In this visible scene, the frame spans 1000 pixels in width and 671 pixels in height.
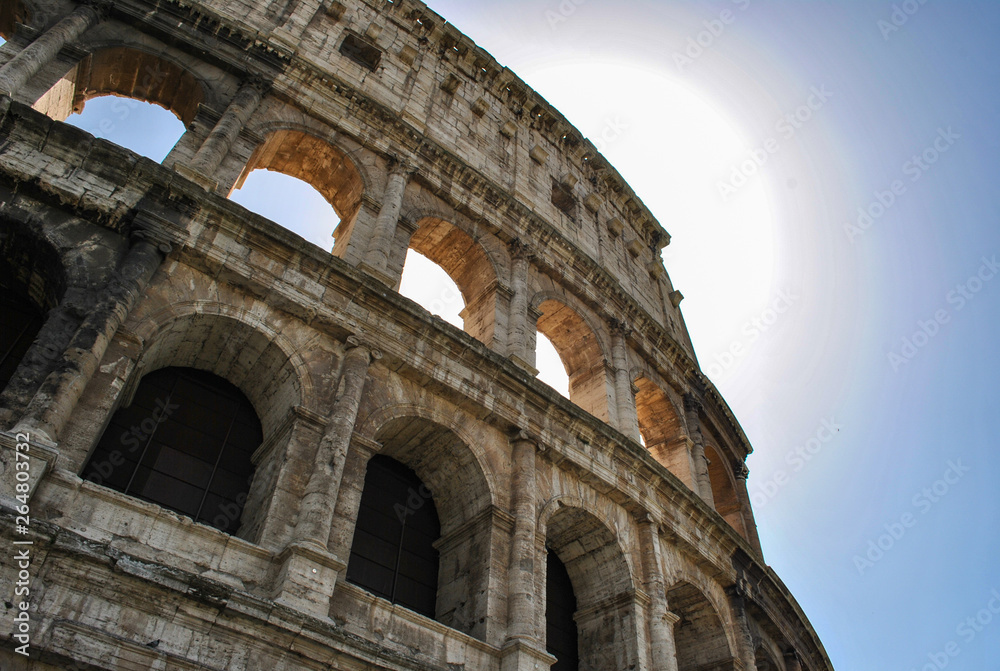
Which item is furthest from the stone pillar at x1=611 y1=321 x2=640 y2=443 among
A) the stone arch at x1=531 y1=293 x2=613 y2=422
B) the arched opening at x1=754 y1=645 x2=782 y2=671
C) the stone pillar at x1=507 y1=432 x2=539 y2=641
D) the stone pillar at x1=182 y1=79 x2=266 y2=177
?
the stone pillar at x1=182 y1=79 x2=266 y2=177

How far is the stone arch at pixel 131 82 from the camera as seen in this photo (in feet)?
36.9

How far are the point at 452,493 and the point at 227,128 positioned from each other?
659cm

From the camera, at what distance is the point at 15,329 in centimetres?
829

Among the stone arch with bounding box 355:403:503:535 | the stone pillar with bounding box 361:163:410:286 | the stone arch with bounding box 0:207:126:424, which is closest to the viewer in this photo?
the stone arch with bounding box 0:207:126:424


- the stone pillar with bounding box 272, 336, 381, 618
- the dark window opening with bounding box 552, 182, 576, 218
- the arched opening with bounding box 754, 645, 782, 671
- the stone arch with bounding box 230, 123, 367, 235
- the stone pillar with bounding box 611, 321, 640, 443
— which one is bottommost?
the stone pillar with bounding box 272, 336, 381, 618

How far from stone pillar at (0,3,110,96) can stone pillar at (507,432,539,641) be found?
26.1 ft

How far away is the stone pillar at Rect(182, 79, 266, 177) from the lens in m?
10.3

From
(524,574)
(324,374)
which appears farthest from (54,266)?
(524,574)

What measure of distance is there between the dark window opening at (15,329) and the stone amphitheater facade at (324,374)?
41 millimetres

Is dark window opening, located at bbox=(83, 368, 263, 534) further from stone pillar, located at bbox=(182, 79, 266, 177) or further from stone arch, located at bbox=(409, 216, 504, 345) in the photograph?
stone arch, located at bbox=(409, 216, 504, 345)

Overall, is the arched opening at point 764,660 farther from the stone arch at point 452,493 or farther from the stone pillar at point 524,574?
the stone arch at point 452,493

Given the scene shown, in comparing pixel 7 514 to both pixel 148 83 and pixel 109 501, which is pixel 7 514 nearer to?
pixel 109 501

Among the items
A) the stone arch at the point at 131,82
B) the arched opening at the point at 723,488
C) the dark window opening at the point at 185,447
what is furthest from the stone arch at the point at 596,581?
the stone arch at the point at 131,82

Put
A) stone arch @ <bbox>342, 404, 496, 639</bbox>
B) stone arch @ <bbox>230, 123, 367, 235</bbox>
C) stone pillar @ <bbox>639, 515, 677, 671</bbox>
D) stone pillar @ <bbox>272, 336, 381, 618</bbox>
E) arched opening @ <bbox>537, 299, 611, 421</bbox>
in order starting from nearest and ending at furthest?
1. stone pillar @ <bbox>272, 336, 381, 618</bbox>
2. stone arch @ <bbox>342, 404, 496, 639</bbox>
3. stone pillar @ <bbox>639, 515, 677, 671</bbox>
4. stone arch @ <bbox>230, 123, 367, 235</bbox>
5. arched opening @ <bbox>537, 299, 611, 421</bbox>
